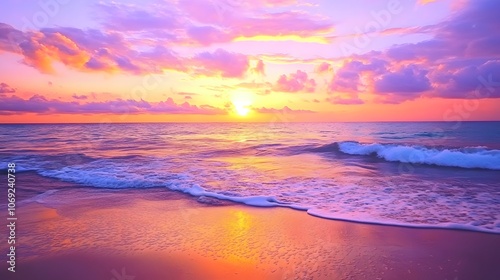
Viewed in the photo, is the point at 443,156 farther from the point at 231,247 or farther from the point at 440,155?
the point at 231,247

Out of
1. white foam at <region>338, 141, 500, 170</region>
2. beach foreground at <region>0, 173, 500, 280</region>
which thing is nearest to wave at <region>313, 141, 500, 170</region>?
white foam at <region>338, 141, 500, 170</region>

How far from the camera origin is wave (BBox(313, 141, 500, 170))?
17.2m

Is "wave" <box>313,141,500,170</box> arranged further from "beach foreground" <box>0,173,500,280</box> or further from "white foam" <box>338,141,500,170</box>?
"beach foreground" <box>0,173,500,280</box>

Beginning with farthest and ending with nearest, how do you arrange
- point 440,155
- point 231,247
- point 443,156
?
point 440,155
point 443,156
point 231,247

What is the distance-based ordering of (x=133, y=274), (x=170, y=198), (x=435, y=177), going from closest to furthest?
(x=133, y=274), (x=170, y=198), (x=435, y=177)

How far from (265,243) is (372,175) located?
968 centimetres

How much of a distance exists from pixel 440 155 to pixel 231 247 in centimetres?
1696

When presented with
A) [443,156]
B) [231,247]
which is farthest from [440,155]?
[231,247]

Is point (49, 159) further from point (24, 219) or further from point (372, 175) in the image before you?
point (372, 175)

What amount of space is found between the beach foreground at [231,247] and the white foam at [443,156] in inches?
510

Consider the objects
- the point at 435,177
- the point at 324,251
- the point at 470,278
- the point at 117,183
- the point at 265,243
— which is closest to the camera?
the point at 470,278

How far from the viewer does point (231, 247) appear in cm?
602

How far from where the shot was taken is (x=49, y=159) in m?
20.4

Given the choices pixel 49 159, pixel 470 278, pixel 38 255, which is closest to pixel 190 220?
pixel 38 255
